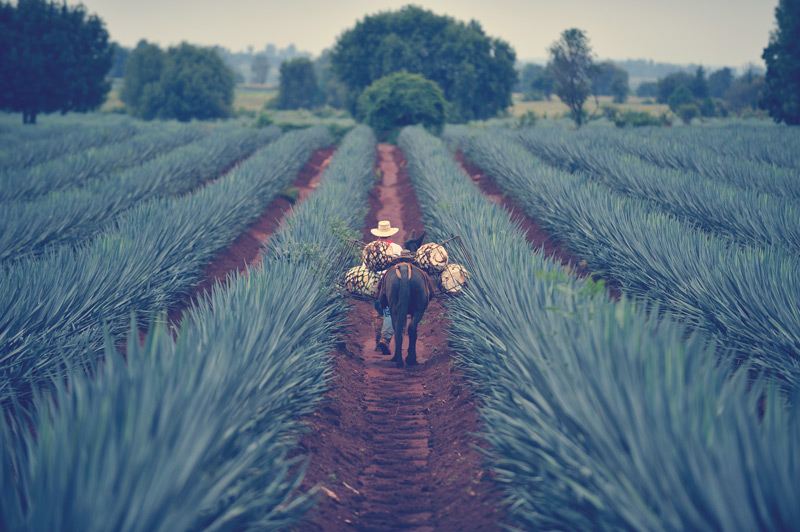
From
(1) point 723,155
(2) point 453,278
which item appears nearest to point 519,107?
(1) point 723,155

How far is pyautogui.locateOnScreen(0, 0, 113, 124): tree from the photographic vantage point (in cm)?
3922

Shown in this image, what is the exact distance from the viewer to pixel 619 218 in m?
8.94

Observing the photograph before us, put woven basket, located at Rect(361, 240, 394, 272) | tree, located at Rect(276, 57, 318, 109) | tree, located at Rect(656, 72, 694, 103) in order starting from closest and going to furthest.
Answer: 1. woven basket, located at Rect(361, 240, 394, 272)
2. tree, located at Rect(656, 72, 694, 103)
3. tree, located at Rect(276, 57, 318, 109)

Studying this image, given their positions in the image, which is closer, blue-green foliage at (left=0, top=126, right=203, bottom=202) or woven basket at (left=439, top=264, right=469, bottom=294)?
woven basket at (left=439, top=264, right=469, bottom=294)

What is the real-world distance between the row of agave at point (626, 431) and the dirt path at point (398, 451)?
0.45m

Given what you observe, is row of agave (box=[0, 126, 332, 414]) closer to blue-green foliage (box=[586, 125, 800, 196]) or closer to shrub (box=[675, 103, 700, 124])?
blue-green foliage (box=[586, 125, 800, 196])

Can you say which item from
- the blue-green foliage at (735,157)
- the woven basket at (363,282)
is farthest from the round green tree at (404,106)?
the woven basket at (363,282)

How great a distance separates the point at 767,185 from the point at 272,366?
12603 mm

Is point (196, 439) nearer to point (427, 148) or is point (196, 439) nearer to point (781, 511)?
point (781, 511)

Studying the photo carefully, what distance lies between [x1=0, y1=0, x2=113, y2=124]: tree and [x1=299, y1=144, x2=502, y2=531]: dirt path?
42317 millimetres

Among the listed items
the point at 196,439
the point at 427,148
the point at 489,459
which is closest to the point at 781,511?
the point at 489,459

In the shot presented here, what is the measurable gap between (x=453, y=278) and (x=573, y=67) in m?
33.5

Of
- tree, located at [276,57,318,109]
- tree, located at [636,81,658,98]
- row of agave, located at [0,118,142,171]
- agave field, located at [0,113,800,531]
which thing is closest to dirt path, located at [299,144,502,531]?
agave field, located at [0,113,800,531]

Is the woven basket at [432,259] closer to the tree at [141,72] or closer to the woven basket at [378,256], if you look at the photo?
the woven basket at [378,256]
